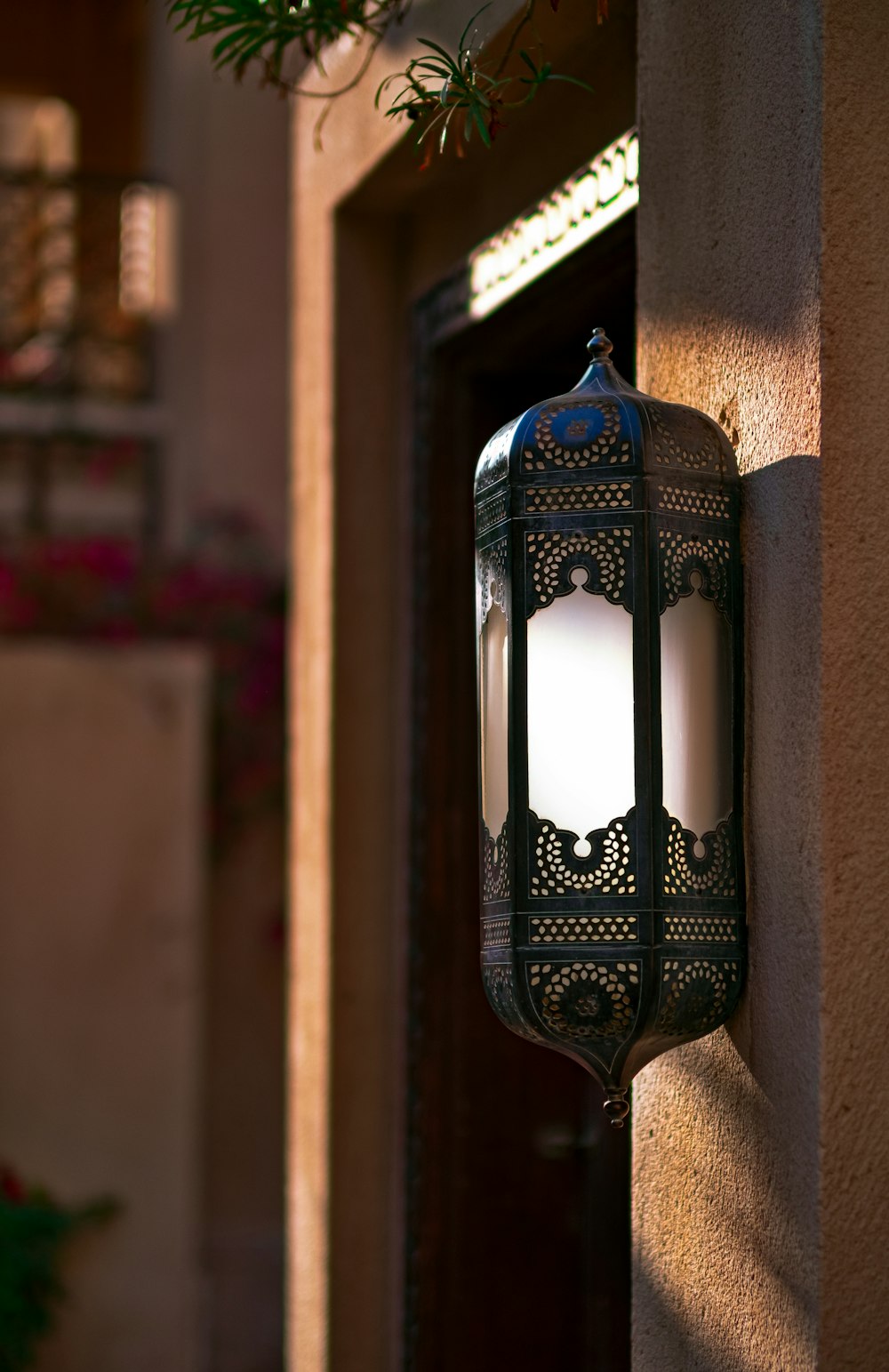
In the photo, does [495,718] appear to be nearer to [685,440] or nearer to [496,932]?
[496,932]

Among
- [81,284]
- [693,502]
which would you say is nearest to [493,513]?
[693,502]

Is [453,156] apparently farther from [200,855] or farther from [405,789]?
[200,855]

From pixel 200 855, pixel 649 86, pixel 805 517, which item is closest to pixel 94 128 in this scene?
pixel 200 855

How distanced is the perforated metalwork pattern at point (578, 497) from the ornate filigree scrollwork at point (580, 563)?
30 mm

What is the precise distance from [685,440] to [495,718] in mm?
437

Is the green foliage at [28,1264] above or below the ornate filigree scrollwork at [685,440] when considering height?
below

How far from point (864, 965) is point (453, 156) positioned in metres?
2.22

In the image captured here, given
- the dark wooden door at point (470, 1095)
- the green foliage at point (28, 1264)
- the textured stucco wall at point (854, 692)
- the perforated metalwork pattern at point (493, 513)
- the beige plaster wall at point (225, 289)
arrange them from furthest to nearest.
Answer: the beige plaster wall at point (225, 289), the green foliage at point (28, 1264), the dark wooden door at point (470, 1095), the perforated metalwork pattern at point (493, 513), the textured stucco wall at point (854, 692)

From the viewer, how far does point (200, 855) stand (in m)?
7.58

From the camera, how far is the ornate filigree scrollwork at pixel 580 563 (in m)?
2.29

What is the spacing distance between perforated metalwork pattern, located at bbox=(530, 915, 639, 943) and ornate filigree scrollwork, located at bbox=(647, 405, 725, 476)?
570 mm

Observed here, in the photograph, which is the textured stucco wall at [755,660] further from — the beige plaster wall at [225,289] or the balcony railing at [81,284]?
the balcony railing at [81,284]

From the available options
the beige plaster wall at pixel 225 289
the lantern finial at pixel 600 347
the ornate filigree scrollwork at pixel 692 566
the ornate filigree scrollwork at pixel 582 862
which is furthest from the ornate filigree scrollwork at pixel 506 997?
the beige plaster wall at pixel 225 289

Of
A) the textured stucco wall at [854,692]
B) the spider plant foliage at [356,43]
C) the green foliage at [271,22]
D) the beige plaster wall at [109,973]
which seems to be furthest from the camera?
the beige plaster wall at [109,973]
